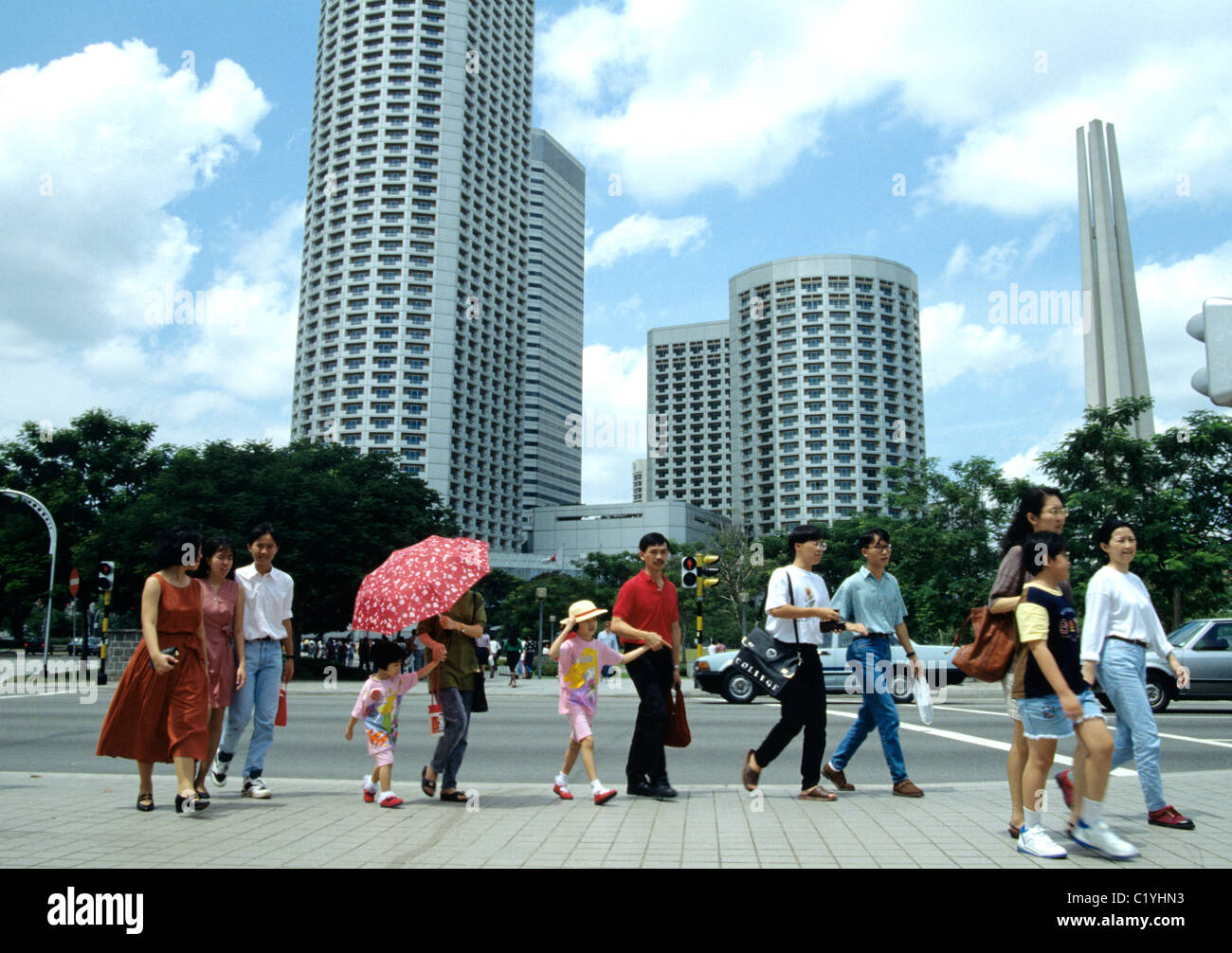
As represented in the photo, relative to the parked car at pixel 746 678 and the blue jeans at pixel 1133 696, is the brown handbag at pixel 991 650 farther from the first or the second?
the parked car at pixel 746 678

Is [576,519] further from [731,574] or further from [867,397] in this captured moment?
[731,574]

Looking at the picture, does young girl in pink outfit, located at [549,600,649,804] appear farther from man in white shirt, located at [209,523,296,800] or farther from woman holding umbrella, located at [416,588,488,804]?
man in white shirt, located at [209,523,296,800]

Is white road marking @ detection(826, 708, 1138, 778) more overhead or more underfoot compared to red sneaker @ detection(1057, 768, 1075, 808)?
more underfoot

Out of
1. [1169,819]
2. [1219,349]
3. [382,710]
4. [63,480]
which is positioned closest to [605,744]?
[382,710]

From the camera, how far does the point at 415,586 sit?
6.22m

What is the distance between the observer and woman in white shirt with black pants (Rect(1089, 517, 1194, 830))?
17.5 ft

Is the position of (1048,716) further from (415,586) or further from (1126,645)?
(415,586)

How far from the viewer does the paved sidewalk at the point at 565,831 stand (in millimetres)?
4680

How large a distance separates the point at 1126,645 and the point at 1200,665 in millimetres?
11597

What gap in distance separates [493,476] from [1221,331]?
134 meters

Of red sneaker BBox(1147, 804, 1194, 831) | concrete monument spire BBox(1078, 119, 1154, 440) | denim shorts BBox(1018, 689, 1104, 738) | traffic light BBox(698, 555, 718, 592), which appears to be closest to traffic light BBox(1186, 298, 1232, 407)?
denim shorts BBox(1018, 689, 1104, 738)

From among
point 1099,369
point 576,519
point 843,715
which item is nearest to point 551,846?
point 843,715

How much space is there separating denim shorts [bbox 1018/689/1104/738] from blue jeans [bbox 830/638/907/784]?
1.68 m

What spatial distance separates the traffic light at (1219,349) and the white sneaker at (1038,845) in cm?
261
